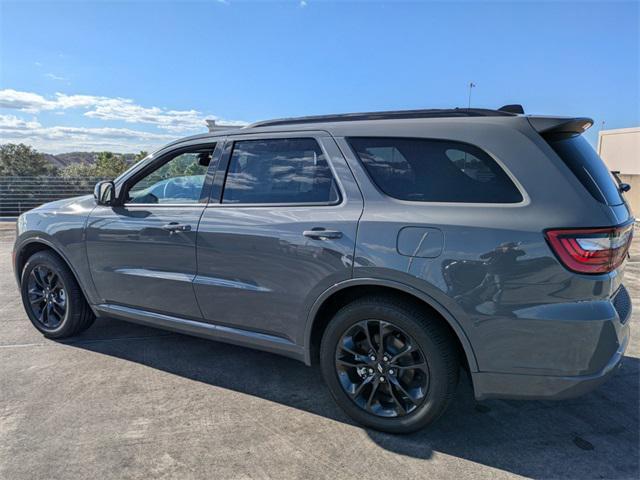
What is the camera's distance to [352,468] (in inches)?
94.2

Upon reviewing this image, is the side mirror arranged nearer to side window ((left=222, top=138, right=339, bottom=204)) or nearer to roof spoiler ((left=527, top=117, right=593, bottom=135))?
side window ((left=222, top=138, right=339, bottom=204))

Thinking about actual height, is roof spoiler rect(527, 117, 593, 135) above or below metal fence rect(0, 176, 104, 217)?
above

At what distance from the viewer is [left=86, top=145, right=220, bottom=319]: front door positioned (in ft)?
10.7

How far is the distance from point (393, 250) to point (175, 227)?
1.65 metres

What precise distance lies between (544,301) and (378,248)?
877 mm

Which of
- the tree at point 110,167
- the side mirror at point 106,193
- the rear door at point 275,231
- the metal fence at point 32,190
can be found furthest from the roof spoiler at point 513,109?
the tree at point 110,167

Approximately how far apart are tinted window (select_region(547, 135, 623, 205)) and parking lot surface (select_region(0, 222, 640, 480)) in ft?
4.73

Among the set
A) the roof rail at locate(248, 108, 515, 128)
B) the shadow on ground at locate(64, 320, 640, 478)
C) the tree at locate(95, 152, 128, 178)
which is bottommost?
the shadow on ground at locate(64, 320, 640, 478)

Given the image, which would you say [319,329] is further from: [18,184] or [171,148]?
[18,184]

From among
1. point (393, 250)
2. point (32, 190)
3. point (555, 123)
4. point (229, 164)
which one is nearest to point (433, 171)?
point (393, 250)

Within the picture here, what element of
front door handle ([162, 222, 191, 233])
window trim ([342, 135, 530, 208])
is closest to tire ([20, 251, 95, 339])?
front door handle ([162, 222, 191, 233])

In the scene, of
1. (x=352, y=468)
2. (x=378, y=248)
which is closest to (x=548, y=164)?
(x=378, y=248)

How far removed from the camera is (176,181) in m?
3.56

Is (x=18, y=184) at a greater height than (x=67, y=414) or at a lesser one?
greater
